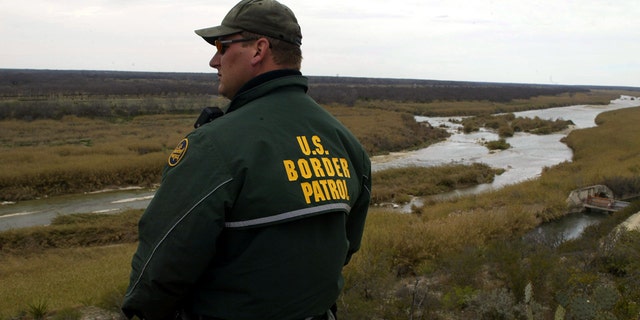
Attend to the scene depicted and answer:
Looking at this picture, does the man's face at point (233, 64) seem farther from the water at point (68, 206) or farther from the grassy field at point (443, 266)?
the water at point (68, 206)

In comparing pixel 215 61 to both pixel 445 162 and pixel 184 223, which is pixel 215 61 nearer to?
pixel 184 223

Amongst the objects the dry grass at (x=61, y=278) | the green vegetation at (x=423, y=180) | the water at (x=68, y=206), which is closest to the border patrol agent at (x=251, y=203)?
the dry grass at (x=61, y=278)

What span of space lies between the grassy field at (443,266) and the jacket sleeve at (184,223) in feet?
8.30

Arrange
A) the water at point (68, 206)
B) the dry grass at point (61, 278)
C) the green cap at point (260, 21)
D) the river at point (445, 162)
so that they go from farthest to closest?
the river at point (445, 162) → the water at point (68, 206) → the dry grass at point (61, 278) → the green cap at point (260, 21)

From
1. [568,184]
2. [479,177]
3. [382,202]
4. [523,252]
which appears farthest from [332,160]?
[479,177]

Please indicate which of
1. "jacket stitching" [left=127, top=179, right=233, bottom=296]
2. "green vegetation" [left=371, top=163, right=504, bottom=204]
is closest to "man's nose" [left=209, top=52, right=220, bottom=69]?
"jacket stitching" [left=127, top=179, right=233, bottom=296]

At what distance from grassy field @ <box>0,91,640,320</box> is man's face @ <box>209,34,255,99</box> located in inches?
100

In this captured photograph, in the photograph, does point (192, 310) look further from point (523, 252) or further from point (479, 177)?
point (479, 177)

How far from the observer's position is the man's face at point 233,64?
6.23 feet

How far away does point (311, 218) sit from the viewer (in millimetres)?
1795

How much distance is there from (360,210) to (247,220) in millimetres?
822

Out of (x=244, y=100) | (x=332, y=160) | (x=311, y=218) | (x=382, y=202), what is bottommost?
(x=382, y=202)

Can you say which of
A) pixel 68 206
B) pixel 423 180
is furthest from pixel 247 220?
pixel 423 180

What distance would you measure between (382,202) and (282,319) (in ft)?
61.0
